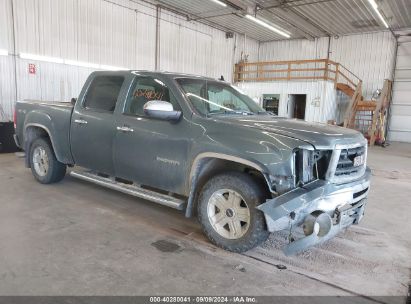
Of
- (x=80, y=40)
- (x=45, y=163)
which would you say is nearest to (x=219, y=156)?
(x=45, y=163)

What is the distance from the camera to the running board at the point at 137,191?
344cm

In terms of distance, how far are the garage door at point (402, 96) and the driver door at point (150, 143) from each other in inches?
649

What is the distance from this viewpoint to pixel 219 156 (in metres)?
3.07

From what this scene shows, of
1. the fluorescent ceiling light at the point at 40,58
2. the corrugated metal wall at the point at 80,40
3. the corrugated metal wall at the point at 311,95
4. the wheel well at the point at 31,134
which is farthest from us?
the corrugated metal wall at the point at 311,95

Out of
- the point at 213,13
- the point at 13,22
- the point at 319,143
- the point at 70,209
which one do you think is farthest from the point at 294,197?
the point at 213,13

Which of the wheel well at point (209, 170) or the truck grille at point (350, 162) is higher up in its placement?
the truck grille at point (350, 162)

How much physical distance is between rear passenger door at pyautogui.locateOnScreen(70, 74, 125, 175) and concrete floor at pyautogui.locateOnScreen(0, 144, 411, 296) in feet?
2.06

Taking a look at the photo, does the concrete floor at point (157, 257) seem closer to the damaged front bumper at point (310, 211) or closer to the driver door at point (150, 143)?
the damaged front bumper at point (310, 211)

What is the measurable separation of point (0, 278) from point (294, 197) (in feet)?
7.83

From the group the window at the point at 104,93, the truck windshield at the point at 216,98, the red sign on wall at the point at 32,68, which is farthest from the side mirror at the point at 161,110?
the red sign on wall at the point at 32,68

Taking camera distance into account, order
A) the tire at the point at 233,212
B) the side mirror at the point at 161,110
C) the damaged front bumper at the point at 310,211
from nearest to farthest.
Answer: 1. the damaged front bumper at the point at 310,211
2. the tire at the point at 233,212
3. the side mirror at the point at 161,110

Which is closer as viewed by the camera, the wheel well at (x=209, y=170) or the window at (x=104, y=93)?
the wheel well at (x=209, y=170)

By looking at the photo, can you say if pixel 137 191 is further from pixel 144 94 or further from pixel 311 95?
pixel 311 95

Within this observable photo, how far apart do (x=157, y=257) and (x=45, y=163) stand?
10.1 ft
